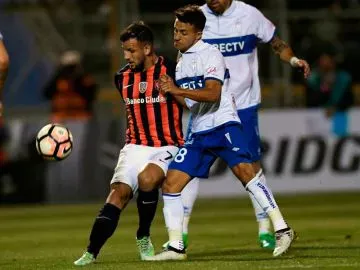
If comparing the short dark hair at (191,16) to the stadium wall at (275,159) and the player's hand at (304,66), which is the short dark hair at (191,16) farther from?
the stadium wall at (275,159)

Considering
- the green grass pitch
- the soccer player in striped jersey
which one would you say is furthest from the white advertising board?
the soccer player in striped jersey

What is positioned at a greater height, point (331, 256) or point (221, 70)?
point (221, 70)

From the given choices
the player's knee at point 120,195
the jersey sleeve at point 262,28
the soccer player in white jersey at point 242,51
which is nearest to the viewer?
the player's knee at point 120,195

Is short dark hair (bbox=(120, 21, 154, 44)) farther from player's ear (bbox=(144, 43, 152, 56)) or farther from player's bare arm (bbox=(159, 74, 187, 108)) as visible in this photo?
player's bare arm (bbox=(159, 74, 187, 108))

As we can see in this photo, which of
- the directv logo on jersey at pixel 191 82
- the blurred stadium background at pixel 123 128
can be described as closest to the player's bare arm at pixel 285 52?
the directv logo on jersey at pixel 191 82

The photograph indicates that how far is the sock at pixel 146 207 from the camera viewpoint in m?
8.70

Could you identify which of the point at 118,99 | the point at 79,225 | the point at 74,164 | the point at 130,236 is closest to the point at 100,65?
the point at 118,99

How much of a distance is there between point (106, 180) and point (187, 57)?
Answer: 8789 mm

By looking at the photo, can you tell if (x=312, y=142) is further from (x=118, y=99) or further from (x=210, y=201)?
(x=118, y=99)

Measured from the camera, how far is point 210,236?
1129 cm

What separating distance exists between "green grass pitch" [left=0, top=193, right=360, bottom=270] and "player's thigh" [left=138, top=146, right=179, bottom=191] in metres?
0.63

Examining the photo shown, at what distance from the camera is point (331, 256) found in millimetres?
8625

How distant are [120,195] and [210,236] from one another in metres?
2.89

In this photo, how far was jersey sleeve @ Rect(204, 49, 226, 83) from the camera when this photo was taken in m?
8.58
